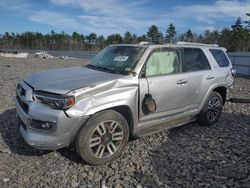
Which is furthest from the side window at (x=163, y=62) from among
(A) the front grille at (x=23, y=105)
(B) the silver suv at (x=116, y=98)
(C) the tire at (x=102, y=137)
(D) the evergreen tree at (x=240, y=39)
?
(D) the evergreen tree at (x=240, y=39)

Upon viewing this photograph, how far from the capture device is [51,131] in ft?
12.3

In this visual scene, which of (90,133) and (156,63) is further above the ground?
(156,63)

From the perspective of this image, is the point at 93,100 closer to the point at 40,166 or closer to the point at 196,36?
the point at 40,166

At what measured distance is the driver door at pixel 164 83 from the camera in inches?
180

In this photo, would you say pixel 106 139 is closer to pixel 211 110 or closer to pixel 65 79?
pixel 65 79

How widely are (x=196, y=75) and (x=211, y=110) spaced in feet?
3.73

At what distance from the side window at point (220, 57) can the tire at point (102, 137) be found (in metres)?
3.08

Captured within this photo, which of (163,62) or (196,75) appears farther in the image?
(196,75)

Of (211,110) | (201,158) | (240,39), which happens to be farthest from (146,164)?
(240,39)

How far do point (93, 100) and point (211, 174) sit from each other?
80.7 inches

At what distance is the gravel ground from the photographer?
379 cm

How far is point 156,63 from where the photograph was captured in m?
4.87

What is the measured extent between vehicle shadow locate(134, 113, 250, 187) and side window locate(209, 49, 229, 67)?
1428mm

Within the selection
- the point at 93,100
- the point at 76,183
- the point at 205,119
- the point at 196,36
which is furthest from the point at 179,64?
the point at 196,36
